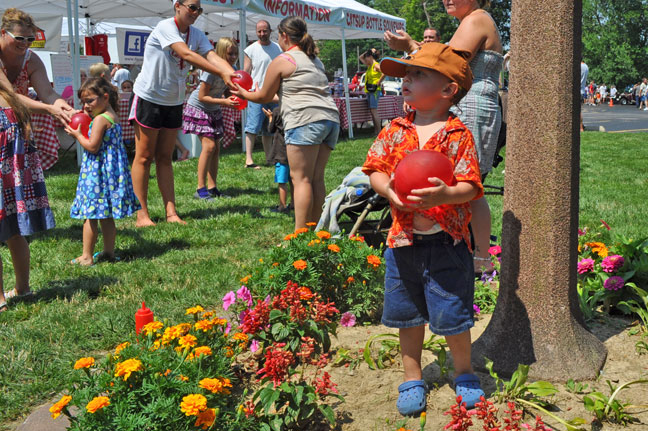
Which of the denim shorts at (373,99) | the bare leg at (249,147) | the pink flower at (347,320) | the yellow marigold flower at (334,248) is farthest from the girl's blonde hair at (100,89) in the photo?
the denim shorts at (373,99)

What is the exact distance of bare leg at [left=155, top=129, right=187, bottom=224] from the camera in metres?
6.49

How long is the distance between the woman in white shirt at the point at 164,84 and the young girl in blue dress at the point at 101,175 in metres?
0.96

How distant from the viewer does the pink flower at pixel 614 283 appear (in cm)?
355

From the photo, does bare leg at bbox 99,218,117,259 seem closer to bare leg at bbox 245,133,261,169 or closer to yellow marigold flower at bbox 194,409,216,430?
yellow marigold flower at bbox 194,409,216,430

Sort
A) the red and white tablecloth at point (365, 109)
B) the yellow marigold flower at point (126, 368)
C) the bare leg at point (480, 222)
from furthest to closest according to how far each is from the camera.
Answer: the red and white tablecloth at point (365, 109) → the bare leg at point (480, 222) → the yellow marigold flower at point (126, 368)

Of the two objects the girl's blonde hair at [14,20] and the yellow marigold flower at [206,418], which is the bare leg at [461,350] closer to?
the yellow marigold flower at [206,418]

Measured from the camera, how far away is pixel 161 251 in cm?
561

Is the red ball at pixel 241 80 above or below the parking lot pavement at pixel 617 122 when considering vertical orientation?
above

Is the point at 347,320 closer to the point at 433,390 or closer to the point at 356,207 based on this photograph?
the point at 433,390

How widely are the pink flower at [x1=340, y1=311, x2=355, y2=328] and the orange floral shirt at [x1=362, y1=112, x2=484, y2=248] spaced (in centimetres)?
101

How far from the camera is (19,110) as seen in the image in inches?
167

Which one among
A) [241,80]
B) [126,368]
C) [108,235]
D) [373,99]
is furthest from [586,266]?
[373,99]

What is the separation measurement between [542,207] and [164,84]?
4.39m

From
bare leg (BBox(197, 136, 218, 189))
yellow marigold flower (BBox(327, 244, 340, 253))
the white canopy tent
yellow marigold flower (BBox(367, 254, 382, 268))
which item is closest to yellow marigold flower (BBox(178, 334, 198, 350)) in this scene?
yellow marigold flower (BBox(327, 244, 340, 253))
